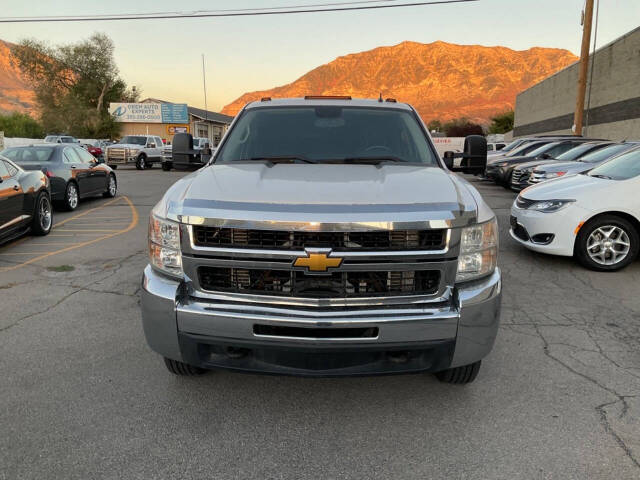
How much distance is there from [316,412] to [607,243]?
4.93m

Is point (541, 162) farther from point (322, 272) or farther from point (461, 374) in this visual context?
point (322, 272)

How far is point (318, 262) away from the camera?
7.98ft

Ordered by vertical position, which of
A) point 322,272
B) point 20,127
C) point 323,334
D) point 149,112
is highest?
point 149,112

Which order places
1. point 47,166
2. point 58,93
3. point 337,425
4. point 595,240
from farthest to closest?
point 58,93, point 47,166, point 595,240, point 337,425

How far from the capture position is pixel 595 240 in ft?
19.8

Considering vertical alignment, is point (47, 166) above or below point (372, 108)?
below

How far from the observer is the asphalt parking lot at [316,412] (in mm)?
2432

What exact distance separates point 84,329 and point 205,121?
6027 centimetres

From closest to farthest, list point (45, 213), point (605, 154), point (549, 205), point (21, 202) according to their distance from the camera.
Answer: point (549, 205), point (21, 202), point (45, 213), point (605, 154)

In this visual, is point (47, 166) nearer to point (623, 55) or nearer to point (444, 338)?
point (444, 338)

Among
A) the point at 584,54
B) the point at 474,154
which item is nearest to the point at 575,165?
the point at 474,154

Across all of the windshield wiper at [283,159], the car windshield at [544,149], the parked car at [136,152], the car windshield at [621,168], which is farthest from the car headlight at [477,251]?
the parked car at [136,152]

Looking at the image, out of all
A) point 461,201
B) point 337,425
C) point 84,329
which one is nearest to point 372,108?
point 461,201

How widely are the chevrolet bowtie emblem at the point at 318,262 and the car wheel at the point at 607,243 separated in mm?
4856
